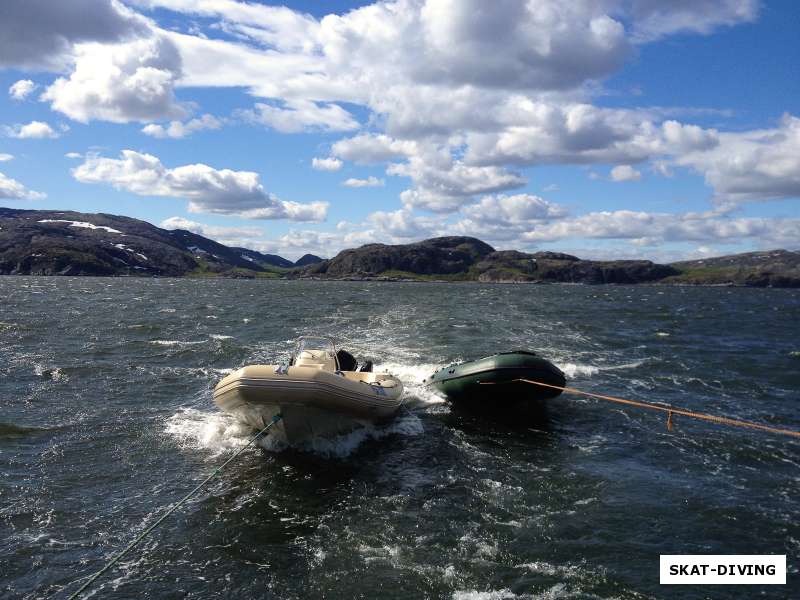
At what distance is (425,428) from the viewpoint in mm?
17078

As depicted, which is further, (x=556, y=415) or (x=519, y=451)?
(x=556, y=415)

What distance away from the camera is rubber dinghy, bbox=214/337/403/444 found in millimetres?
13031

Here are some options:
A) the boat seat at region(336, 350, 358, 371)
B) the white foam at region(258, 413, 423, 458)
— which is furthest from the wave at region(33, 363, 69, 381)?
the white foam at region(258, 413, 423, 458)

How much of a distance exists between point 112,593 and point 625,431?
14285 millimetres

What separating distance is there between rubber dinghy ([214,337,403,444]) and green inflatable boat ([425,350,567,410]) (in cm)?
324

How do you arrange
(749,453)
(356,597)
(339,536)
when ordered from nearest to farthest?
(356,597) → (339,536) → (749,453)

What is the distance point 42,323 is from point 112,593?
3827 centimetres

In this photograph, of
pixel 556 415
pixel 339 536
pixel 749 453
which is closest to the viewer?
pixel 339 536

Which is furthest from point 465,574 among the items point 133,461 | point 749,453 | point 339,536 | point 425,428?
point 749,453

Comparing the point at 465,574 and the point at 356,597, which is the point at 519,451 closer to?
the point at 465,574

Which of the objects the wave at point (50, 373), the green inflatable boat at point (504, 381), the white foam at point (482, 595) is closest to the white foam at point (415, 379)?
the green inflatable boat at point (504, 381)

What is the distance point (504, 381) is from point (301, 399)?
289 inches

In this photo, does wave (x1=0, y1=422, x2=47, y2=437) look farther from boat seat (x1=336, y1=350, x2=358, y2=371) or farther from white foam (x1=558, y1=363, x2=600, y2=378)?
white foam (x1=558, y1=363, x2=600, y2=378)

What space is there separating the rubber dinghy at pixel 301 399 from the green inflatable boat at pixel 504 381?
3.24 meters
